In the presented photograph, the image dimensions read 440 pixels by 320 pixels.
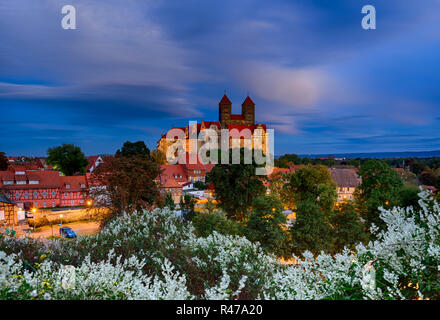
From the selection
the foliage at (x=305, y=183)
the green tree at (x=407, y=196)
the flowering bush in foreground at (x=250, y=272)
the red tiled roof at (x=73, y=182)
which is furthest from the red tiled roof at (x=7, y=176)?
the green tree at (x=407, y=196)

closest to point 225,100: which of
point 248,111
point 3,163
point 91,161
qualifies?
point 248,111

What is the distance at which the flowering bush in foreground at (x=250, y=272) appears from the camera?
2.59 metres

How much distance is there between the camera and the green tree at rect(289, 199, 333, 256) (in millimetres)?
14984

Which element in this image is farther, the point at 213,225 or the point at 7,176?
the point at 7,176

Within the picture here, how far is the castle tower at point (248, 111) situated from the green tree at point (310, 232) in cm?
7919

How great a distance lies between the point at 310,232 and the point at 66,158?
4721 cm

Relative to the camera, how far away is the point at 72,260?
4.90 m

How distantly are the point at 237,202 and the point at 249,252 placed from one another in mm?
13902

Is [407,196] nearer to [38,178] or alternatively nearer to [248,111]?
[38,178]

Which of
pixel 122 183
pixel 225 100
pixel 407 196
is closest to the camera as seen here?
pixel 122 183

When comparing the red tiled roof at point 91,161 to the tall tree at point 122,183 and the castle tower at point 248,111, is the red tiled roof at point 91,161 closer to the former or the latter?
the tall tree at point 122,183

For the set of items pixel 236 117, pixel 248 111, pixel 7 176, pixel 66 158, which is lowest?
pixel 7 176

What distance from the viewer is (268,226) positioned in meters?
14.3
